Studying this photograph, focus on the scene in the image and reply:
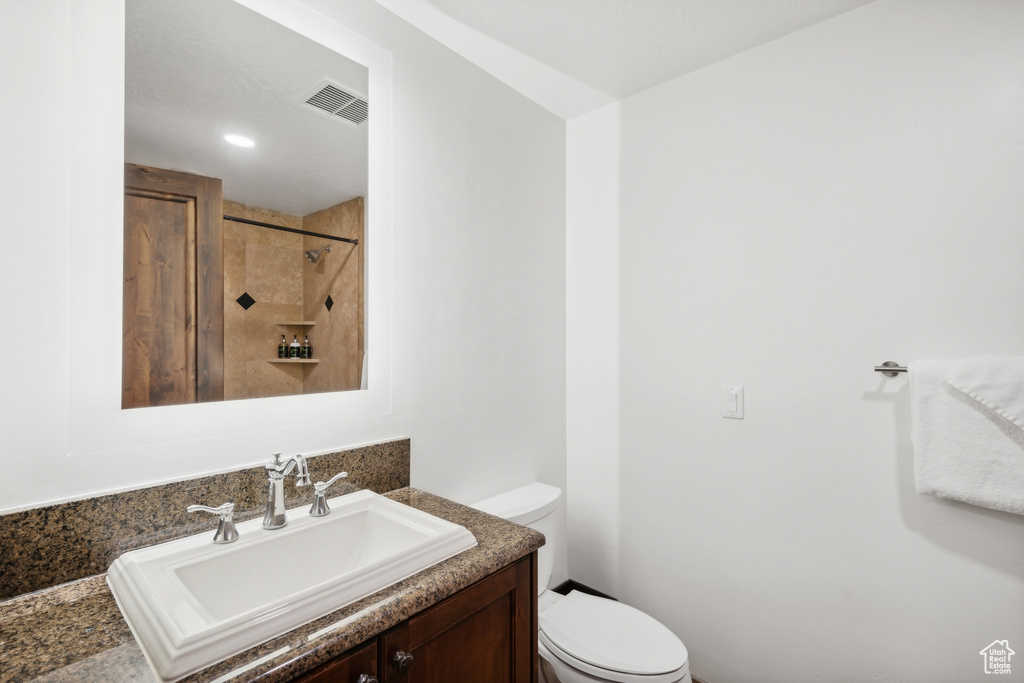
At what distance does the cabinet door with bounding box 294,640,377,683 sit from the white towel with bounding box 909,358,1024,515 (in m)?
1.40

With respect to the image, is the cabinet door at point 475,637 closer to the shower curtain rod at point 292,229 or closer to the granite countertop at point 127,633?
the granite countertop at point 127,633

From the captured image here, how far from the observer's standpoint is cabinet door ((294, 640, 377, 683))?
0.68 meters

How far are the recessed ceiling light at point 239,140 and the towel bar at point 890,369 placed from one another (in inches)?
68.7

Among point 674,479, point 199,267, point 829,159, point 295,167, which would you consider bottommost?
point 674,479

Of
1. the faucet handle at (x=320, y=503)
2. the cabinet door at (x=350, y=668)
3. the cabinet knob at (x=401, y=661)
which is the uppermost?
the faucet handle at (x=320, y=503)

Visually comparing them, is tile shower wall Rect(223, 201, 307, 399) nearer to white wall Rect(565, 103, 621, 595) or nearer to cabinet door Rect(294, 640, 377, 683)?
cabinet door Rect(294, 640, 377, 683)

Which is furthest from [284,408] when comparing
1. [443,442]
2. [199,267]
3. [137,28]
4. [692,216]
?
[692,216]

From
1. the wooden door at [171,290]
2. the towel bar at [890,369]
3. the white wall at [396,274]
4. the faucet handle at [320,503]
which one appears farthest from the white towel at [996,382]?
the wooden door at [171,290]

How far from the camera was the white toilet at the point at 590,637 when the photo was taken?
122cm

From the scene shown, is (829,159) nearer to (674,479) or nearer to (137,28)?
(674,479)

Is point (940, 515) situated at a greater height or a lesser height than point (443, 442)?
lesser

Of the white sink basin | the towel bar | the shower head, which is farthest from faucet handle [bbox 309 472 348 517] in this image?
the towel bar

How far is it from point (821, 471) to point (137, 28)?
2062 millimetres

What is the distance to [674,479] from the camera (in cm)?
177
